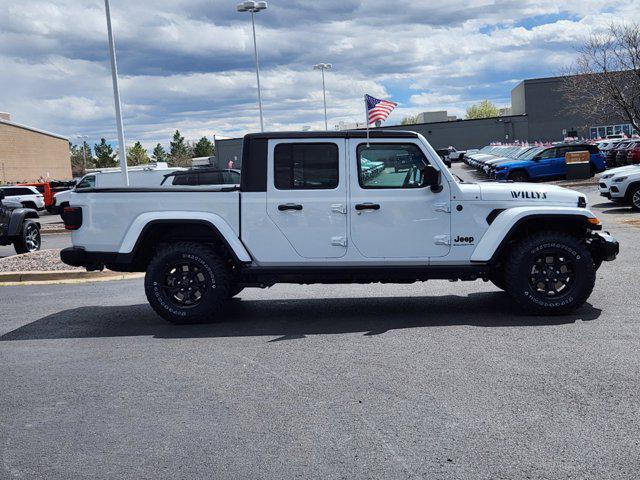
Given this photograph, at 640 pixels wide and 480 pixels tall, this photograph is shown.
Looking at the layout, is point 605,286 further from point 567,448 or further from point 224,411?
point 224,411

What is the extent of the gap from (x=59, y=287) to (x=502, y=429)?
7.93 meters

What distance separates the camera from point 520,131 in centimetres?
7681

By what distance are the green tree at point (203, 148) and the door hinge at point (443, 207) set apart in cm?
10586

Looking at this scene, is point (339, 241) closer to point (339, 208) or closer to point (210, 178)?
point (339, 208)

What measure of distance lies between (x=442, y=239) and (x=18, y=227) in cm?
1060

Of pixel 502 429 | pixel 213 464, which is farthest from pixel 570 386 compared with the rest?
pixel 213 464

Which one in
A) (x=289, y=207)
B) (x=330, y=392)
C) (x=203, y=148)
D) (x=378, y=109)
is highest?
(x=203, y=148)

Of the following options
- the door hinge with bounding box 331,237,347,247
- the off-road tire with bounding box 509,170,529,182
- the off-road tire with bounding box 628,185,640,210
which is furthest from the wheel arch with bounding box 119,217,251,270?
the off-road tire with bounding box 509,170,529,182

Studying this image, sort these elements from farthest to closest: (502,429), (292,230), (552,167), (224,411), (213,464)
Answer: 1. (552,167)
2. (292,230)
3. (224,411)
4. (502,429)
5. (213,464)

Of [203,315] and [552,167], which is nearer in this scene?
[203,315]

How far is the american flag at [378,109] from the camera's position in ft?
32.8

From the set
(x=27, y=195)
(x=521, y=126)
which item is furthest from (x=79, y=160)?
(x=27, y=195)

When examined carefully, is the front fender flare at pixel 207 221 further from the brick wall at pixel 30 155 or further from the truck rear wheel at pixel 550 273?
the brick wall at pixel 30 155

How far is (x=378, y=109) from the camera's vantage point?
1003 centimetres
